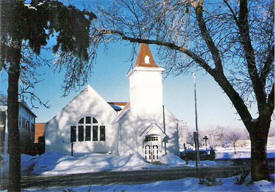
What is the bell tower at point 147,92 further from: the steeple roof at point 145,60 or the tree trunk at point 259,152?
the tree trunk at point 259,152

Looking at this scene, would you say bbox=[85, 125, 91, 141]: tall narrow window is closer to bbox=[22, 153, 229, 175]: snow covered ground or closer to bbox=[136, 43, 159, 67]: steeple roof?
bbox=[22, 153, 229, 175]: snow covered ground

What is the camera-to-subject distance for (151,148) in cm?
2952

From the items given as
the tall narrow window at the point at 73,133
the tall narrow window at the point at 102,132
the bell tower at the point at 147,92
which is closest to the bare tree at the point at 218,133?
the bell tower at the point at 147,92

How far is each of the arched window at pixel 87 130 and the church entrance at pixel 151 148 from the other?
4.55 meters

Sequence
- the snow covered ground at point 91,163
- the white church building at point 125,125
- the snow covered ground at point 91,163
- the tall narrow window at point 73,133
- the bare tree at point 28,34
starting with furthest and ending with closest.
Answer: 1. the tall narrow window at point 73,133
2. the white church building at point 125,125
3. the snow covered ground at point 91,163
4. the snow covered ground at point 91,163
5. the bare tree at point 28,34

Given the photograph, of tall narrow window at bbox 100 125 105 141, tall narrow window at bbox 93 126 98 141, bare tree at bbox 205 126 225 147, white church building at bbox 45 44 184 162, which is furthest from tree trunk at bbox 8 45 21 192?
tall narrow window at bbox 100 125 105 141

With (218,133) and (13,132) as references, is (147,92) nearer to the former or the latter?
(218,133)

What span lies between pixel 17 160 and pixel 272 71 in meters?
7.64

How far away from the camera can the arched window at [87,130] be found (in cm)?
2992

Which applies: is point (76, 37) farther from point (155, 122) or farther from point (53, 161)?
point (155, 122)

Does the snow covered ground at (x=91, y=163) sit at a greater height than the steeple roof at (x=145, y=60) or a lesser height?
lesser

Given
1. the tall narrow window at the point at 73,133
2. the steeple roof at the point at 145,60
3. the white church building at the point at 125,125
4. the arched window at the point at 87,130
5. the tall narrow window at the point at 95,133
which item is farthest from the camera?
the steeple roof at the point at 145,60

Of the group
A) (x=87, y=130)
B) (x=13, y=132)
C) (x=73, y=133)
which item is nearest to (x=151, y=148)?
(x=87, y=130)

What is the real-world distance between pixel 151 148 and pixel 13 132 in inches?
856
